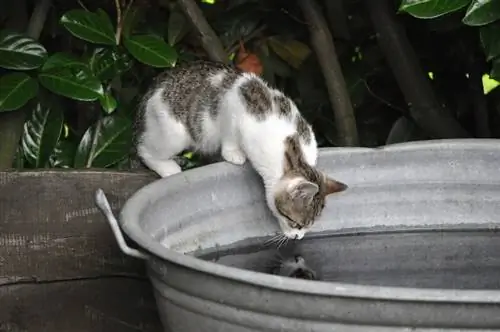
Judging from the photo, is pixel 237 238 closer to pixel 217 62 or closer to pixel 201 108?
pixel 201 108

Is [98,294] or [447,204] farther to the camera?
[98,294]

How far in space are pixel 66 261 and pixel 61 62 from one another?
495mm

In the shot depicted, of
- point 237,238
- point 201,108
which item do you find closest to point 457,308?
point 237,238

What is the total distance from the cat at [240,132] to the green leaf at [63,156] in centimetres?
24

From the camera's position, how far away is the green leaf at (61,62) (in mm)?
2625

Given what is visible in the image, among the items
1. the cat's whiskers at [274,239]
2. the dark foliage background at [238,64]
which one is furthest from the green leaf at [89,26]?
the cat's whiskers at [274,239]

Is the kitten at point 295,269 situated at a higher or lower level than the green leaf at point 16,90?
higher

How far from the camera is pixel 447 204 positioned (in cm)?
223

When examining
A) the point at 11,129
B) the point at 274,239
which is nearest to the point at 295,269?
the point at 274,239

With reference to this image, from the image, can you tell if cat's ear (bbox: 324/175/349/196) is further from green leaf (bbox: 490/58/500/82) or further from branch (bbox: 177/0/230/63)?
branch (bbox: 177/0/230/63)

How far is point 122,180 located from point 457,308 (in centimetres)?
130

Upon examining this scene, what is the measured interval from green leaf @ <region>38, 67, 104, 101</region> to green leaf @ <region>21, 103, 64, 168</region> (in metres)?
0.19

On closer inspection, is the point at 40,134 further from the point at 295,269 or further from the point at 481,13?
the point at 481,13

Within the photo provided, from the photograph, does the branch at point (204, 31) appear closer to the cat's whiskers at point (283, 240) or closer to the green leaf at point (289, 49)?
the green leaf at point (289, 49)
